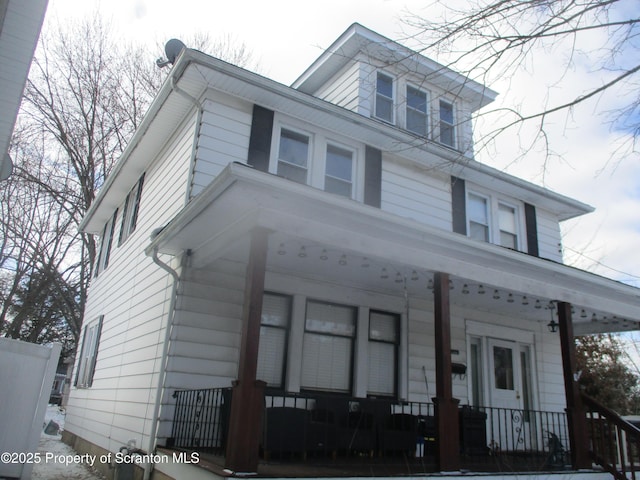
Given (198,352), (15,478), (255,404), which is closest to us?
(255,404)

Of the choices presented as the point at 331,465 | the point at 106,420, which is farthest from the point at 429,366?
the point at 106,420

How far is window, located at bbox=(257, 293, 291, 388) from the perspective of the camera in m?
7.21

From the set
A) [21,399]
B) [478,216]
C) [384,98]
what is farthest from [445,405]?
[384,98]

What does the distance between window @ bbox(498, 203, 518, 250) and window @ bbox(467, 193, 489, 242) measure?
1.22 feet

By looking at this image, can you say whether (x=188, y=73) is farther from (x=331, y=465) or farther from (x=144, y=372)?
(x=331, y=465)

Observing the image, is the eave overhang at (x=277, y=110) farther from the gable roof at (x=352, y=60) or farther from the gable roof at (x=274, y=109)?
the gable roof at (x=352, y=60)

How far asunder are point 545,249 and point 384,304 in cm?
437

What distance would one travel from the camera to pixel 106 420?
881 cm

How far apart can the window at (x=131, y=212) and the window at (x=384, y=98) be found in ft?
16.0

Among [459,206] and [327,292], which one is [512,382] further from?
[327,292]

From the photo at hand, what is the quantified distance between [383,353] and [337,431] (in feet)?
7.82

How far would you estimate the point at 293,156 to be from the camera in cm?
819

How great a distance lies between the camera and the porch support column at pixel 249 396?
438 cm

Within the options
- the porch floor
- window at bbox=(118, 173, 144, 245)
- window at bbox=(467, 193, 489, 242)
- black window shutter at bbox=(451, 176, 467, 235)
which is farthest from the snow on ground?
window at bbox=(467, 193, 489, 242)
